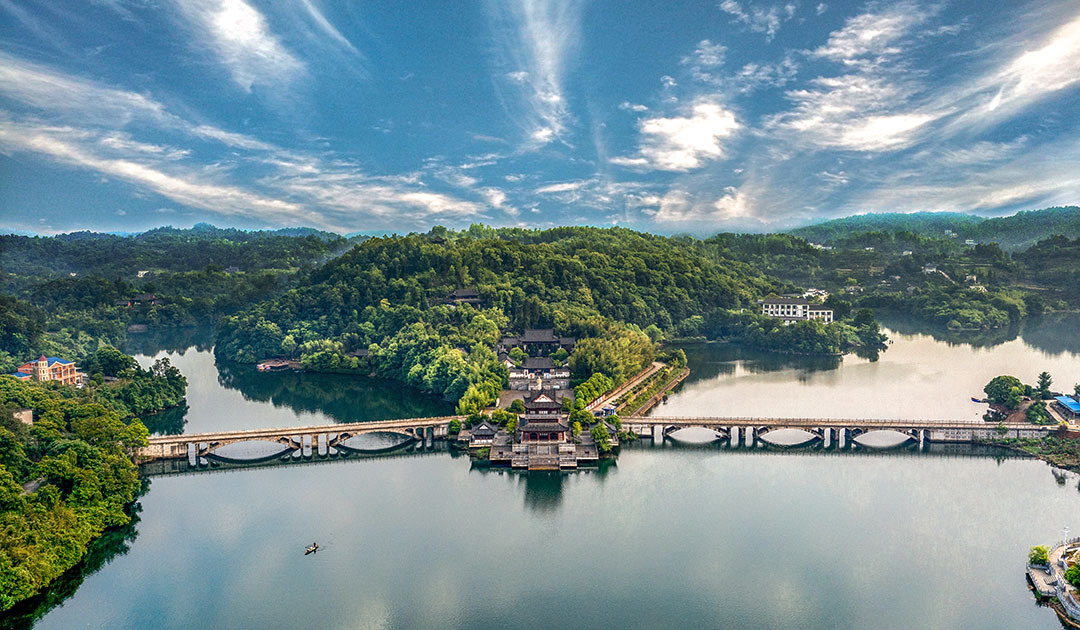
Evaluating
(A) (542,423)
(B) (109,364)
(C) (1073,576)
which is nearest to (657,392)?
(A) (542,423)

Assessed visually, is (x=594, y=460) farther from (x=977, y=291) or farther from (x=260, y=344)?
(x=977, y=291)

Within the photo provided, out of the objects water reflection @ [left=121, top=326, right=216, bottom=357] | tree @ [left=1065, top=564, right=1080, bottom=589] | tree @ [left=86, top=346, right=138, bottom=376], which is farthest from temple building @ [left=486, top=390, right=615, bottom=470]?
water reflection @ [left=121, top=326, right=216, bottom=357]

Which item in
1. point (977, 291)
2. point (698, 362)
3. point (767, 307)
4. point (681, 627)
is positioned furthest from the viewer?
point (977, 291)

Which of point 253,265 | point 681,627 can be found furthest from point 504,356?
point 253,265

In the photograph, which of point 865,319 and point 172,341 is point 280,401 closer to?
point 172,341

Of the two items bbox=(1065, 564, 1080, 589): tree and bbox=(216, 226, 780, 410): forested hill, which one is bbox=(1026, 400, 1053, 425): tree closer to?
Result: bbox=(1065, 564, 1080, 589): tree

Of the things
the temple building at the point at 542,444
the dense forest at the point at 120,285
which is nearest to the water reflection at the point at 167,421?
the dense forest at the point at 120,285
